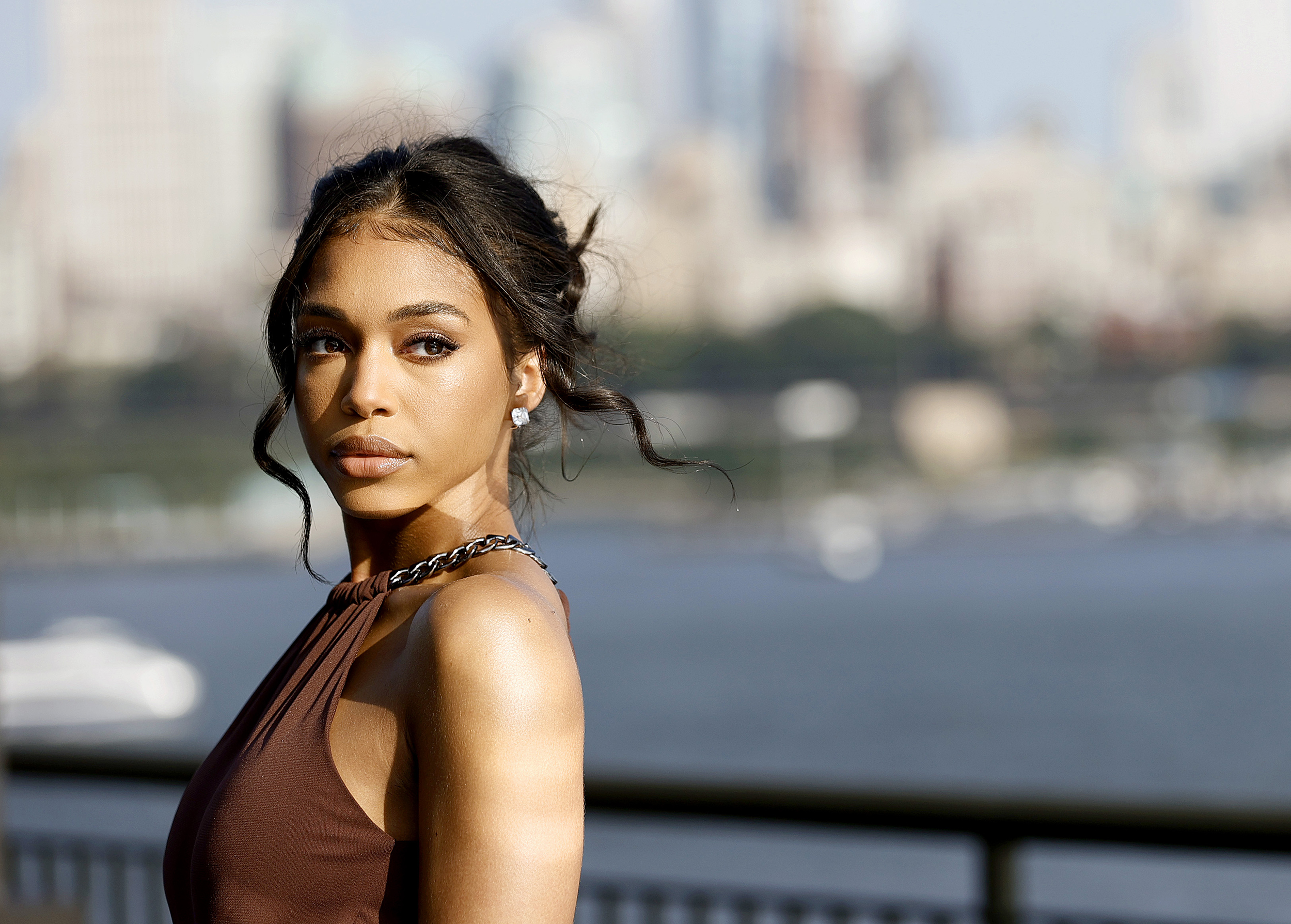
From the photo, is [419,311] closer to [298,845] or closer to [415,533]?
[415,533]

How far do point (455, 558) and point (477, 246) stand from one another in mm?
217

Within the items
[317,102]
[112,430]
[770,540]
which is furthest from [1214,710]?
[317,102]

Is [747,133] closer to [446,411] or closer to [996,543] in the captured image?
[996,543]

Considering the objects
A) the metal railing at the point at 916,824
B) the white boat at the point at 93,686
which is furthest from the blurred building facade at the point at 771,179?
the metal railing at the point at 916,824

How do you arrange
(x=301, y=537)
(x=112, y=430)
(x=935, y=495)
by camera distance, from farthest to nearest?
(x=935, y=495)
(x=112, y=430)
(x=301, y=537)

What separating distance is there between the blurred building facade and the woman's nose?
5459 centimetres

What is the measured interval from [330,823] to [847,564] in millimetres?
61277

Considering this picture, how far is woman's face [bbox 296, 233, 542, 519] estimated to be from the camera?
103 cm

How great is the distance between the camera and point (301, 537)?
1.24m

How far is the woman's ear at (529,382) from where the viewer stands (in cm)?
110

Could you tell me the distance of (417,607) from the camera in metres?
1.03

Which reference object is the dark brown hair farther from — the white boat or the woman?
the white boat

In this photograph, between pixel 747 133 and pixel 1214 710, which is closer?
pixel 1214 710

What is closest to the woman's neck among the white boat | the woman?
the woman
